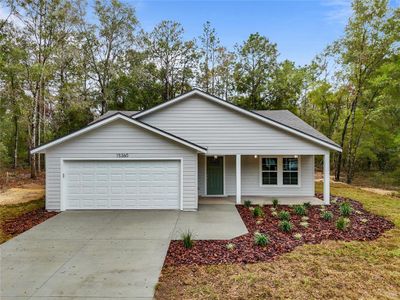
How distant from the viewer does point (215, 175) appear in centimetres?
1396

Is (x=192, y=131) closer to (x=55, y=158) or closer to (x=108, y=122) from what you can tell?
(x=108, y=122)

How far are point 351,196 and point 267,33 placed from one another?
20.4 metres

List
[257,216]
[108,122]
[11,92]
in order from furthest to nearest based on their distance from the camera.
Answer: [11,92]
[108,122]
[257,216]

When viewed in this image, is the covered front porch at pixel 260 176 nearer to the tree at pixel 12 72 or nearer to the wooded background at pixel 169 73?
the wooded background at pixel 169 73

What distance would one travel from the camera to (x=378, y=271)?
18.4 ft

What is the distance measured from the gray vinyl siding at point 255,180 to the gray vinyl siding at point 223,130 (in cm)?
159

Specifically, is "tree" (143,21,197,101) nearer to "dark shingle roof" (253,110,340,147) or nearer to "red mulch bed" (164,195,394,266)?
"dark shingle roof" (253,110,340,147)

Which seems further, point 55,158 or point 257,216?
point 55,158

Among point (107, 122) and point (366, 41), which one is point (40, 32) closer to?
point (107, 122)

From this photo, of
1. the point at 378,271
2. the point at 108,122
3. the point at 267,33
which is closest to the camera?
the point at 378,271

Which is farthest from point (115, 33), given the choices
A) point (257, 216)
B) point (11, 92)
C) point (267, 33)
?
point (257, 216)

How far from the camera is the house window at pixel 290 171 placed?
13883mm

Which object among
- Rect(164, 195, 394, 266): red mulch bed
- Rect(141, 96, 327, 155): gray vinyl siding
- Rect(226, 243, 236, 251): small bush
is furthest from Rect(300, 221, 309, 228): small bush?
Rect(141, 96, 327, 155): gray vinyl siding

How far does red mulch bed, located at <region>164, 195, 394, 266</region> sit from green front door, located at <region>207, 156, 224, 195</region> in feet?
10.3
